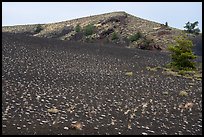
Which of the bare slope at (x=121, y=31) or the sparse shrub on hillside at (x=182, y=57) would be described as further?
Answer: the bare slope at (x=121, y=31)

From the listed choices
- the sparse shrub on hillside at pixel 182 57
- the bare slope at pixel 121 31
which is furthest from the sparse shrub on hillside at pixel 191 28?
the sparse shrub on hillside at pixel 182 57

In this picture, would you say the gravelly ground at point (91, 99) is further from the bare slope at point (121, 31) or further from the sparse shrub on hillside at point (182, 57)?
the bare slope at point (121, 31)

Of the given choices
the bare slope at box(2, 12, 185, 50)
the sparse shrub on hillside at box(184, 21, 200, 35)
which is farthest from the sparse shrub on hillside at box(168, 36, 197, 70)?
the sparse shrub on hillside at box(184, 21, 200, 35)

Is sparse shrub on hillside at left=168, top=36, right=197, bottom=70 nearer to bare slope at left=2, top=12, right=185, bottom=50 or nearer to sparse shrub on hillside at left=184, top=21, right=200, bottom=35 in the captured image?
bare slope at left=2, top=12, right=185, bottom=50

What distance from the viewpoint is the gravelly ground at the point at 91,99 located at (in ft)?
39.1

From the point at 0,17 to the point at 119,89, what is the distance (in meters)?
7.62

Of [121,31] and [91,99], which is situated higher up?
[91,99]

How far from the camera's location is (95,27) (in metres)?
80.4

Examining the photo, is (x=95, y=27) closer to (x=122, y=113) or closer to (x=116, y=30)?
(x=116, y=30)

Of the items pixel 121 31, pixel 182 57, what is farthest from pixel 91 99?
pixel 121 31

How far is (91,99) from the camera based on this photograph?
635 inches

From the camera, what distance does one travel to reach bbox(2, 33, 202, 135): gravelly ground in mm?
11906

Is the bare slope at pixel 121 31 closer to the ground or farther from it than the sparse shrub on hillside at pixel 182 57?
closer to the ground

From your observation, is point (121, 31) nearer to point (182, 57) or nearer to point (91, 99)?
point (182, 57)
